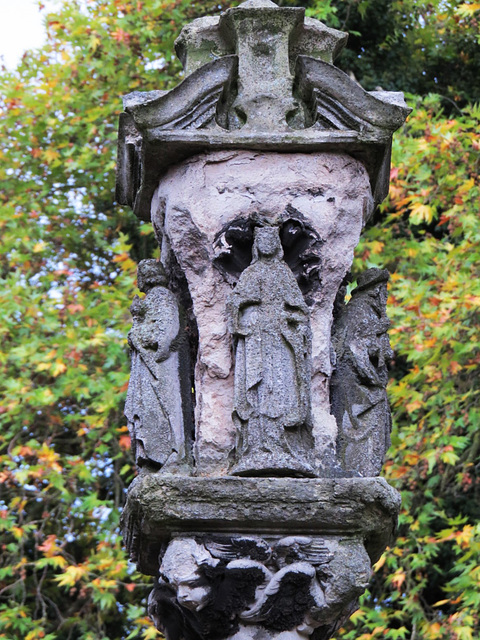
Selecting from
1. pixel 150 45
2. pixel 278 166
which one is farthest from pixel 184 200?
pixel 150 45

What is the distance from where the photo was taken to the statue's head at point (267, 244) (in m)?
5.04

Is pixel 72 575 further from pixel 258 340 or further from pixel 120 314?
pixel 258 340

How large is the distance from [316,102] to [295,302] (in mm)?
939

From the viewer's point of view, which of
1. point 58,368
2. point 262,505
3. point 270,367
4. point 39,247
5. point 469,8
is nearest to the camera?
point 262,505

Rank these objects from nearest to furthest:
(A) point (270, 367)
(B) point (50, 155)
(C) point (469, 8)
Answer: (A) point (270, 367), (C) point (469, 8), (B) point (50, 155)

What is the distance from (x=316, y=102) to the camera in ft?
17.4

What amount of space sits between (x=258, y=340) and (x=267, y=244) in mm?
437

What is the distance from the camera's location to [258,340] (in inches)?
190

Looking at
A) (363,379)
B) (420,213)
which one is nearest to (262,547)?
(363,379)

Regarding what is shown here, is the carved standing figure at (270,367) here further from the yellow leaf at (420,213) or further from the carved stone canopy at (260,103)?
the yellow leaf at (420,213)

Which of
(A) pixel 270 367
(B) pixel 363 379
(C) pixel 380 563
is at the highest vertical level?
(A) pixel 270 367

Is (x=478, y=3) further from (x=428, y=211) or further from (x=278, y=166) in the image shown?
(x=278, y=166)

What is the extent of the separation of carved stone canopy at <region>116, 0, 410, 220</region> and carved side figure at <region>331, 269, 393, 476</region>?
0.61 meters

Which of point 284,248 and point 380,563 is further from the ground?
point 284,248
